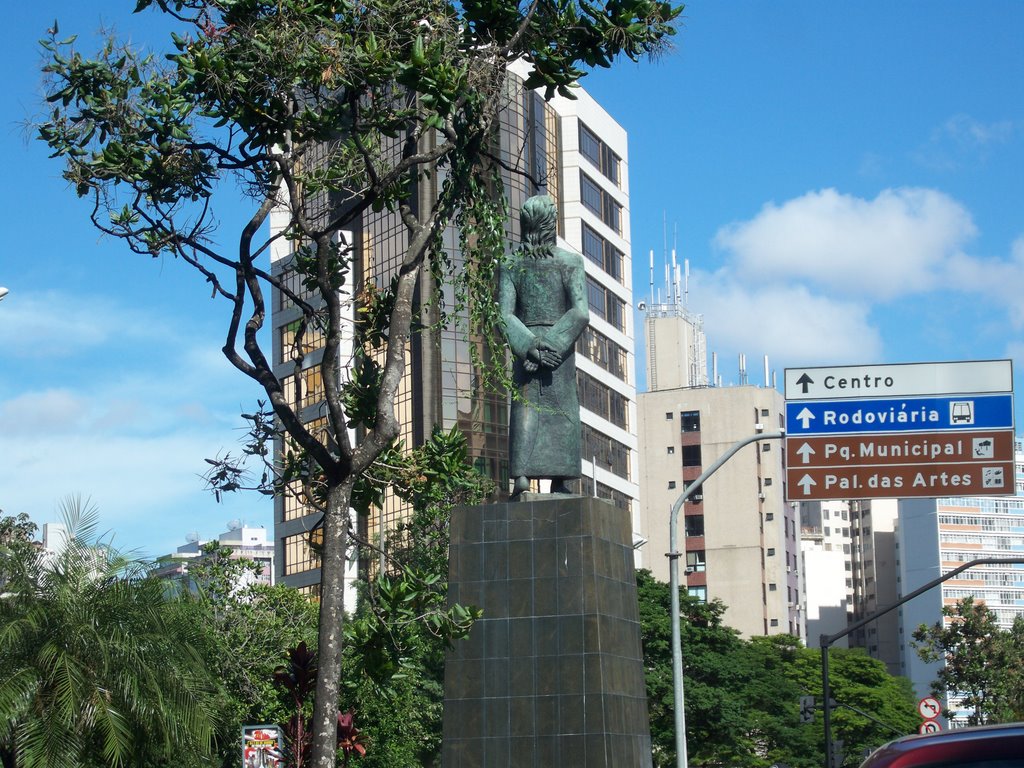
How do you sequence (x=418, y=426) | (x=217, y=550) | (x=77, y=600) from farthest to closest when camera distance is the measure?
(x=418, y=426) → (x=217, y=550) → (x=77, y=600)

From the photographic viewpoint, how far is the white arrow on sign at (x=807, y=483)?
949 inches

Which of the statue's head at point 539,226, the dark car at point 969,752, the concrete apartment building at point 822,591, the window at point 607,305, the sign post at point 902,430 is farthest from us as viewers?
the concrete apartment building at point 822,591

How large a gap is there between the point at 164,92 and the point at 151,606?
7741 millimetres

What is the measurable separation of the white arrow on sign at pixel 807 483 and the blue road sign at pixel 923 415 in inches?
27.9

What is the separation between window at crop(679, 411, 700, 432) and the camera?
107938mm

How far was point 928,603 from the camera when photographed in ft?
440

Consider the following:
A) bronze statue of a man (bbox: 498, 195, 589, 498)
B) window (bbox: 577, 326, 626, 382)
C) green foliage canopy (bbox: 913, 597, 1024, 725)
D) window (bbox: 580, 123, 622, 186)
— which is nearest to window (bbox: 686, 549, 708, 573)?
window (bbox: 577, 326, 626, 382)

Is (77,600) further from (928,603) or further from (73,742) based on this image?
(928,603)

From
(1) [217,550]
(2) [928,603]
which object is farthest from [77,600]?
(2) [928,603]

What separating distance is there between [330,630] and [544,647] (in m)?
4.98

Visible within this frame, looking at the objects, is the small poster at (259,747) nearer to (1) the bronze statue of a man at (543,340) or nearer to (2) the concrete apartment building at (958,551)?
(1) the bronze statue of a man at (543,340)

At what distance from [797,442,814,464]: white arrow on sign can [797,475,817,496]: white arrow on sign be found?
0.89 ft

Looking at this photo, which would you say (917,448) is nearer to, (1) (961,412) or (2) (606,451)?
(1) (961,412)

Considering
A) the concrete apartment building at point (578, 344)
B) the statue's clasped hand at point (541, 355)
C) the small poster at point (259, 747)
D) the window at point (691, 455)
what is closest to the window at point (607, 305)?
the concrete apartment building at point (578, 344)
